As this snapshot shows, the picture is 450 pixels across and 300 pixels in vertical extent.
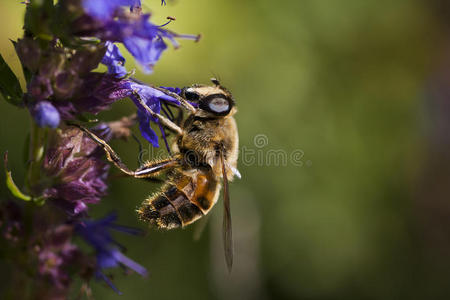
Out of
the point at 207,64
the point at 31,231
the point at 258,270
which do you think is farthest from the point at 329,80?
the point at 31,231

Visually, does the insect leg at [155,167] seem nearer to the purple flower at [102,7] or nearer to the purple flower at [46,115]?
the purple flower at [46,115]

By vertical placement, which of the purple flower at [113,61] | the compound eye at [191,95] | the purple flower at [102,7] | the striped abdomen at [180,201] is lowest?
the striped abdomen at [180,201]

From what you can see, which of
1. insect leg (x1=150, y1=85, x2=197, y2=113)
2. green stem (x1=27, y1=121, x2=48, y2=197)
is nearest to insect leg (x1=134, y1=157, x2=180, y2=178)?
insect leg (x1=150, y1=85, x2=197, y2=113)

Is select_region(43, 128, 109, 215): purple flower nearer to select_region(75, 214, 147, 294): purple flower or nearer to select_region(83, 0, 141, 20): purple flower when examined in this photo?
select_region(75, 214, 147, 294): purple flower

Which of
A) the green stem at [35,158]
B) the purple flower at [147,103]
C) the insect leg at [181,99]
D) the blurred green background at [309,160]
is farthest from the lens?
the blurred green background at [309,160]

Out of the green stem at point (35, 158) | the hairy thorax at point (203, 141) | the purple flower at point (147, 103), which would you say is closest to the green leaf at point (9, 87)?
the green stem at point (35, 158)

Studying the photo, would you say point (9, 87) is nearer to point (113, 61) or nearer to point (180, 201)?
point (113, 61)
